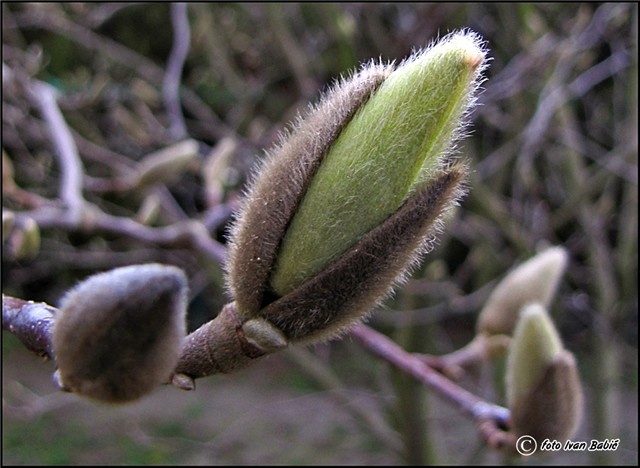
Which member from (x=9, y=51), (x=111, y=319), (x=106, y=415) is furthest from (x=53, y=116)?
(x=106, y=415)

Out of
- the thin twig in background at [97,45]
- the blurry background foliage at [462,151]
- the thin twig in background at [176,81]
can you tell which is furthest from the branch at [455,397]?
the thin twig in background at [97,45]

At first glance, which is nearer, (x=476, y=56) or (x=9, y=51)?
(x=476, y=56)

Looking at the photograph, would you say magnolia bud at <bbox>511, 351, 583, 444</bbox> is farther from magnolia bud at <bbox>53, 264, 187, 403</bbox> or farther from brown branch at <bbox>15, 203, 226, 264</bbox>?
brown branch at <bbox>15, 203, 226, 264</bbox>

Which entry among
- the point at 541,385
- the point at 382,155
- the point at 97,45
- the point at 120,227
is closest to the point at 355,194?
the point at 382,155

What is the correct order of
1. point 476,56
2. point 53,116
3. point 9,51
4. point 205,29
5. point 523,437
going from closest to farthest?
point 476,56
point 523,437
point 53,116
point 9,51
point 205,29

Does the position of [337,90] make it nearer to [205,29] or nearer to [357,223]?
[357,223]

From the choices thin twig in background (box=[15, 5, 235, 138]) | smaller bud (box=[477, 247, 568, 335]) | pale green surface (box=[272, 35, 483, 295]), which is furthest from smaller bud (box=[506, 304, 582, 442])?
thin twig in background (box=[15, 5, 235, 138])
